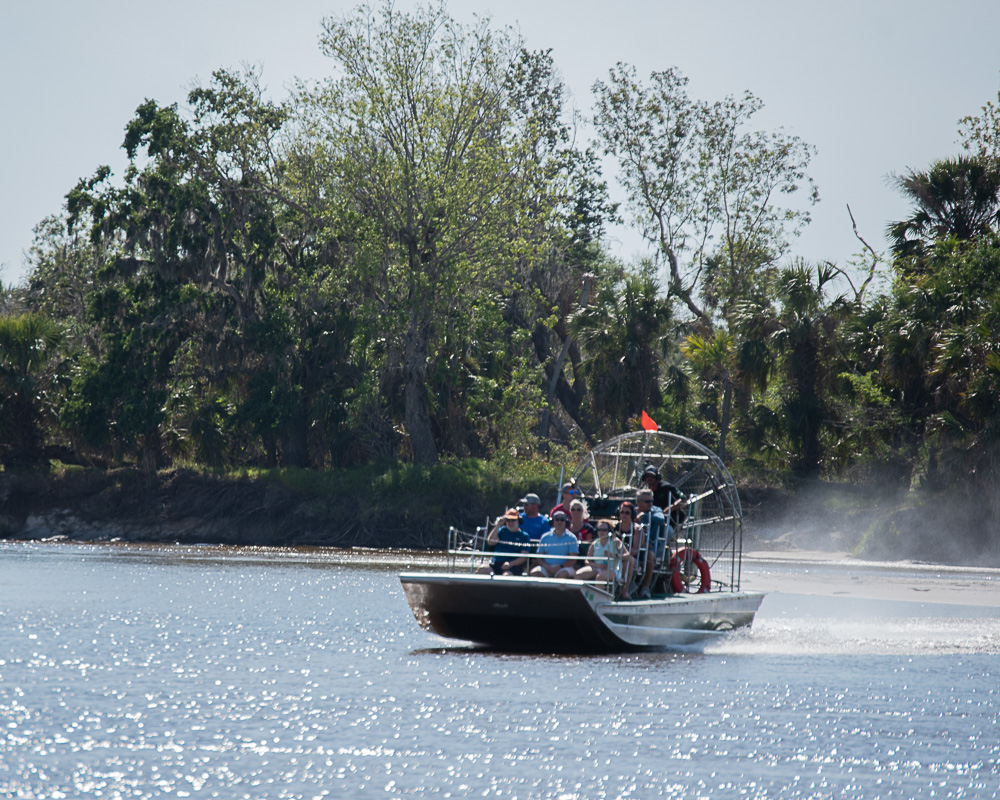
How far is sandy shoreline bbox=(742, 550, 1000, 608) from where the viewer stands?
91.2 ft

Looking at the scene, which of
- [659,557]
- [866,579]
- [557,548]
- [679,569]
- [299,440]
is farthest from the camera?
[299,440]

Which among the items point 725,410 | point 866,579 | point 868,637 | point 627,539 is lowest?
point 868,637

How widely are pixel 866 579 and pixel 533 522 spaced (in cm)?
1645

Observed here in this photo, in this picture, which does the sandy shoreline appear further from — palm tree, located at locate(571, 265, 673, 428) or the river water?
palm tree, located at locate(571, 265, 673, 428)

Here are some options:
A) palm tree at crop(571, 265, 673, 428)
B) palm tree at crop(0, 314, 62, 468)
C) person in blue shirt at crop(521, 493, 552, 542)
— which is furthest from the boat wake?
palm tree at crop(0, 314, 62, 468)

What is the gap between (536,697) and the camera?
14.4 meters

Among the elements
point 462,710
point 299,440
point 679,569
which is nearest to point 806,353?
point 299,440

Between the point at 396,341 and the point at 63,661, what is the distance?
2776cm

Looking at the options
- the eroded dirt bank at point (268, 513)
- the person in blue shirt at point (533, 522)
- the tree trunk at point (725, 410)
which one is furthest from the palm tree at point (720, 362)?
the person in blue shirt at point (533, 522)

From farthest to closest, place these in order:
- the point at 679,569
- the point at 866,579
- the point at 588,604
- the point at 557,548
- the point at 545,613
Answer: the point at 866,579 → the point at 679,569 → the point at 557,548 → the point at 545,613 → the point at 588,604

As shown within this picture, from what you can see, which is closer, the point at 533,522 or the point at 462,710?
the point at 462,710

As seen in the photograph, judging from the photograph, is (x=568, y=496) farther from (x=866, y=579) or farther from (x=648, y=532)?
(x=866, y=579)

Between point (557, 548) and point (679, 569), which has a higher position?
point (557, 548)

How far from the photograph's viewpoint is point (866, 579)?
1235 inches
